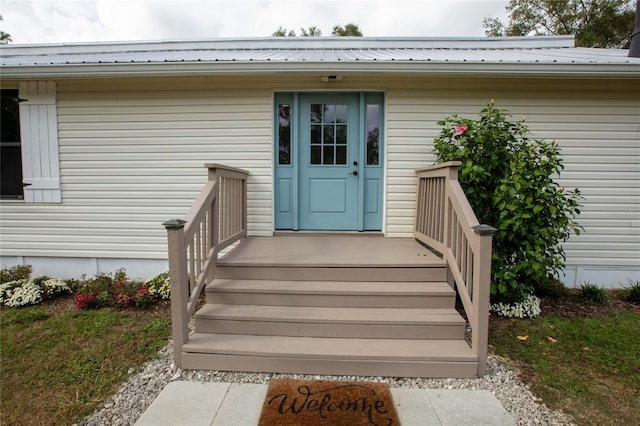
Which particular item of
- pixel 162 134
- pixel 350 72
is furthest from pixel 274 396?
pixel 162 134

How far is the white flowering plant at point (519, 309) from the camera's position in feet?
10.8

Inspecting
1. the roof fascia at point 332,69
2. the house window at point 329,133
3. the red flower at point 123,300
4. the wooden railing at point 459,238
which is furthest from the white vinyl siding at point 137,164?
the wooden railing at point 459,238

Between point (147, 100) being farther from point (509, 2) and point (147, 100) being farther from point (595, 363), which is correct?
point (509, 2)

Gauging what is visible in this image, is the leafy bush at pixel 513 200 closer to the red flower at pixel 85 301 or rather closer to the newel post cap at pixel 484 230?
the newel post cap at pixel 484 230

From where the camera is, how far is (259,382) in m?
2.28

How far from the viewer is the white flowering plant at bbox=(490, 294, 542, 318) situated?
3307mm

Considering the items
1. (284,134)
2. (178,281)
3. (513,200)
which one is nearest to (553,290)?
(513,200)

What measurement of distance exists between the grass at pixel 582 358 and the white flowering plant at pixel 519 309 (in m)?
0.08

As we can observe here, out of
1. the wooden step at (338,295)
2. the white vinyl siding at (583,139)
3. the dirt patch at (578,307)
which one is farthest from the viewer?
the white vinyl siding at (583,139)

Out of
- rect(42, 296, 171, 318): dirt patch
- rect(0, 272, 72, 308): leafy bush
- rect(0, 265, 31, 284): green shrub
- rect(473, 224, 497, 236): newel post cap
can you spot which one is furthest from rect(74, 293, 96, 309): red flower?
rect(473, 224, 497, 236): newel post cap

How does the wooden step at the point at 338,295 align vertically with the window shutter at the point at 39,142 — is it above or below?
below

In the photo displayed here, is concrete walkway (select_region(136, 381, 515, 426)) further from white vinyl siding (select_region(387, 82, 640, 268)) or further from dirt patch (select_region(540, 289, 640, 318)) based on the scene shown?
white vinyl siding (select_region(387, 82, 640, 268))

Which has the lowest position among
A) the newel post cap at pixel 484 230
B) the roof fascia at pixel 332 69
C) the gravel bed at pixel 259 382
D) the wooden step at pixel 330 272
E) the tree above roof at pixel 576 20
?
the gravel bed at pixel 259 382

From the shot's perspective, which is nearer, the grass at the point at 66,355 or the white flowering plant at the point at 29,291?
the grass at the point at 66,355
